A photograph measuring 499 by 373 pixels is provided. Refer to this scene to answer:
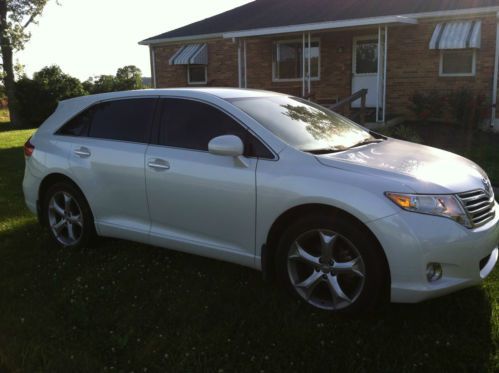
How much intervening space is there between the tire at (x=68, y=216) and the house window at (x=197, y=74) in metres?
15.9

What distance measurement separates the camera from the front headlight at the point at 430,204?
3.22m

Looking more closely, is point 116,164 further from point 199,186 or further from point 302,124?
point 302,124

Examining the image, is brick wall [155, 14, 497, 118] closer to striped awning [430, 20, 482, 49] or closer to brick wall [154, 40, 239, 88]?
brick wall [154, 40, 239, 88]

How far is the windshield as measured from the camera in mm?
3975

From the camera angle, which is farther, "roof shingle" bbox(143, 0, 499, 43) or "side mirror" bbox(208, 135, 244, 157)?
"roof shingle" bbox(143, 0, 499, 43)

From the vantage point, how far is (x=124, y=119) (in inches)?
187

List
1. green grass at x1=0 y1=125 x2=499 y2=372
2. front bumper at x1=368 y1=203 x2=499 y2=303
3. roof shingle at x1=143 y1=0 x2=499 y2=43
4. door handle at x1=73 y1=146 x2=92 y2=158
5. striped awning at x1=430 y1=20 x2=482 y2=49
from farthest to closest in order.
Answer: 1. roof shingle at x1=143 y1=0 x2=499 y2=43
2. striped awning at x1=430 y1=20 x2=482 y2=49
3. door handle at x1=73 y1=146 x2=92 y2=158
4. front bumper at x1=368 y1=203 x2=499 y2=303
5. green grass at x1=0 y1=125 x2=499 y2=372

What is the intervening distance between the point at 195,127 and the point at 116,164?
2.72 ft

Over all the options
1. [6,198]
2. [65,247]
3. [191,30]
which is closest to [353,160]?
[65,247]

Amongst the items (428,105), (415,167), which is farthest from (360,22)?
(415,167)

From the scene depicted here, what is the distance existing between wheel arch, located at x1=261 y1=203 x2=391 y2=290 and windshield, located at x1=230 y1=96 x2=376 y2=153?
50 cm

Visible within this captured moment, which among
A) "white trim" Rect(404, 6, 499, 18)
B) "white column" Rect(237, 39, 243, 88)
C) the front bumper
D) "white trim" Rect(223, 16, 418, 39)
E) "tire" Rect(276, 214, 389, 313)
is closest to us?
the front bumper

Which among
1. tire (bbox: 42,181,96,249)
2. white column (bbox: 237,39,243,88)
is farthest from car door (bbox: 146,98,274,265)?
white column (bbox: 237,39,243,88)

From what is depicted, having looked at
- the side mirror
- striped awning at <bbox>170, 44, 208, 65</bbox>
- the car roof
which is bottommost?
the side mirror
